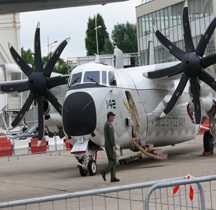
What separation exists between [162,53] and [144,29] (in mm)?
4910

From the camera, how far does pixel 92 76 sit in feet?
47.1

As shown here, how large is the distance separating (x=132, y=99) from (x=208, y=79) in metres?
3.02

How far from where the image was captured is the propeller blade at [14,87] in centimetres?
1727

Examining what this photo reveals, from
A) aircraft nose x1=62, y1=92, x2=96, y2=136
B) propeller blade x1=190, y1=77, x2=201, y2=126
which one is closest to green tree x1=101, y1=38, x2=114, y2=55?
propeller blade x1=190, y1=77, x2=201, y2=126

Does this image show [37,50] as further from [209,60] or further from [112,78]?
[209,60]

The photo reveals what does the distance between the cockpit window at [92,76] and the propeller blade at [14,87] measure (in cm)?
390

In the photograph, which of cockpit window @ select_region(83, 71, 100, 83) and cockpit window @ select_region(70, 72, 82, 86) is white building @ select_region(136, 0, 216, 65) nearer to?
cockpit window @ select_region(83, 71, 100, 83)

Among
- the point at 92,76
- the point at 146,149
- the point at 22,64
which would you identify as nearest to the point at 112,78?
the point at 92,76

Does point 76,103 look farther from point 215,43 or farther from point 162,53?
point 162,53

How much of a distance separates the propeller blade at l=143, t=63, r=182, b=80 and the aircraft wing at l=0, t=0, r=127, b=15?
9231mm

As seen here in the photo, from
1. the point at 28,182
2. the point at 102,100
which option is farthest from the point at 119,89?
the point at 28,182

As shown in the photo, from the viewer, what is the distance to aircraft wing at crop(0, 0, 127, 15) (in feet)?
22.6

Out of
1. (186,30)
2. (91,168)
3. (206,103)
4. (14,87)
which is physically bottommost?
(91,168)

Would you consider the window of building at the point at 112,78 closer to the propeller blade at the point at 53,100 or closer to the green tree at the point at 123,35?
the propeller blade at the point at 53,100
